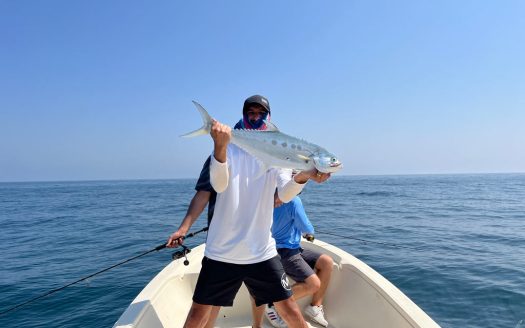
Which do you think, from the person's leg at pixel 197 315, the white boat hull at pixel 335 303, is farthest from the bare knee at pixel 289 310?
the white boat hull at pixel 335 303

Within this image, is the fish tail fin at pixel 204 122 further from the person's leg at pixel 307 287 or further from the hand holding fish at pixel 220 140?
the person's leg at pixel 307 287

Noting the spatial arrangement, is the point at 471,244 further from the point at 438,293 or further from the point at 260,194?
the point at 260,194

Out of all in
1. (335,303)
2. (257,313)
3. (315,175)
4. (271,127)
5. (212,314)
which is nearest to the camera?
(315,175)

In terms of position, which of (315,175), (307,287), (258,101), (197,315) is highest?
(258,101)

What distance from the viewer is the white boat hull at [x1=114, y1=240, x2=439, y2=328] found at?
3.49m

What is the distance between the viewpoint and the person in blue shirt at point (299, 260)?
399 cm

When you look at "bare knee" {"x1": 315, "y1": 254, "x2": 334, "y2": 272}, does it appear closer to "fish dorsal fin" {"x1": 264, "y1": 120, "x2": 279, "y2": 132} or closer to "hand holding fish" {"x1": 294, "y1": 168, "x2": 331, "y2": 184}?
"hand holding fish" {"x1": 294, "y1": 168, "x2": 331, "y2": 184}

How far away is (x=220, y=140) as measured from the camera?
2.29m

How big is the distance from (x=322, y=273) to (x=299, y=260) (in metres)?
0.55

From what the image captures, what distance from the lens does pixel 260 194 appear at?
103 inches

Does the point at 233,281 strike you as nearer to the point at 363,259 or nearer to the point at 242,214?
the point at 242,214

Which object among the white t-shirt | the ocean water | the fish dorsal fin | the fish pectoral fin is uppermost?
the fish dorsal fin

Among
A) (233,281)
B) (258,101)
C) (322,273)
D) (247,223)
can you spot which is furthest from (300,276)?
(258,101)

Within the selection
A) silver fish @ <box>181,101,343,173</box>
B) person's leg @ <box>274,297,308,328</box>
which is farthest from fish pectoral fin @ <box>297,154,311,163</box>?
person's leg @ <box>274,297,308,328</box>
